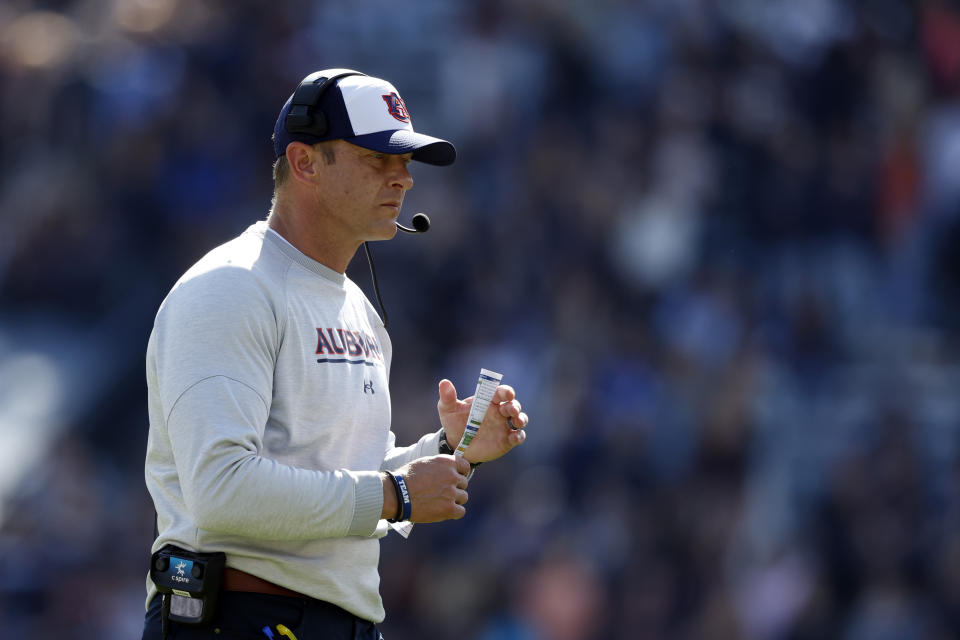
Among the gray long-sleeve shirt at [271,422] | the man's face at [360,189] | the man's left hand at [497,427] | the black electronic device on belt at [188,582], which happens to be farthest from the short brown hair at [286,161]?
the black electronic device on belt at [188,582]

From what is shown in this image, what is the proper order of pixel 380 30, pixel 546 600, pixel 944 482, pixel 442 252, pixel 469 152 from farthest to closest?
1. pixel 380 30
2. pixel 469 152
3. pixel 442 252
4. pixel 944 482
5. pixel 546 600

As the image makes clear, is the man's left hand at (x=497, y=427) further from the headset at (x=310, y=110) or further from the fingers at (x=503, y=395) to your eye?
the headset at (x=310, y=110)

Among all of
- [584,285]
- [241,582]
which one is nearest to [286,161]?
[241,582]

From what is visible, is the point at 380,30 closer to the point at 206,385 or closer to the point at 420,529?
the point at 420,529

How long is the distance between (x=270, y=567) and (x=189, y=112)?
8243mm

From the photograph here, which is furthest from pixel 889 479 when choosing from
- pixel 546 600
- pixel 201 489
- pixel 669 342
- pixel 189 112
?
pixel 201 489

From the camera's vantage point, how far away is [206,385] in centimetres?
306

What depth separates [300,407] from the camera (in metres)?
3.28

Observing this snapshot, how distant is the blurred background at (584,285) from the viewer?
9016 millimetres

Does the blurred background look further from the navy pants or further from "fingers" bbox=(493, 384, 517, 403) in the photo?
the navy pants

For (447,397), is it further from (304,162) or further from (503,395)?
(304,162)

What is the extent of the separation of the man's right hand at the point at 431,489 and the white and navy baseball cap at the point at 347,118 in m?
0.82

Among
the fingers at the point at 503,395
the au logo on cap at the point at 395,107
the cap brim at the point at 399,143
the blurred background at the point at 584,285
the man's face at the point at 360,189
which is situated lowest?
the blurred background at the point at 584,285

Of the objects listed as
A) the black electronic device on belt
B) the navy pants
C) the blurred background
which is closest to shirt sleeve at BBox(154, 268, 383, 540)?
the black electronic device on belt
